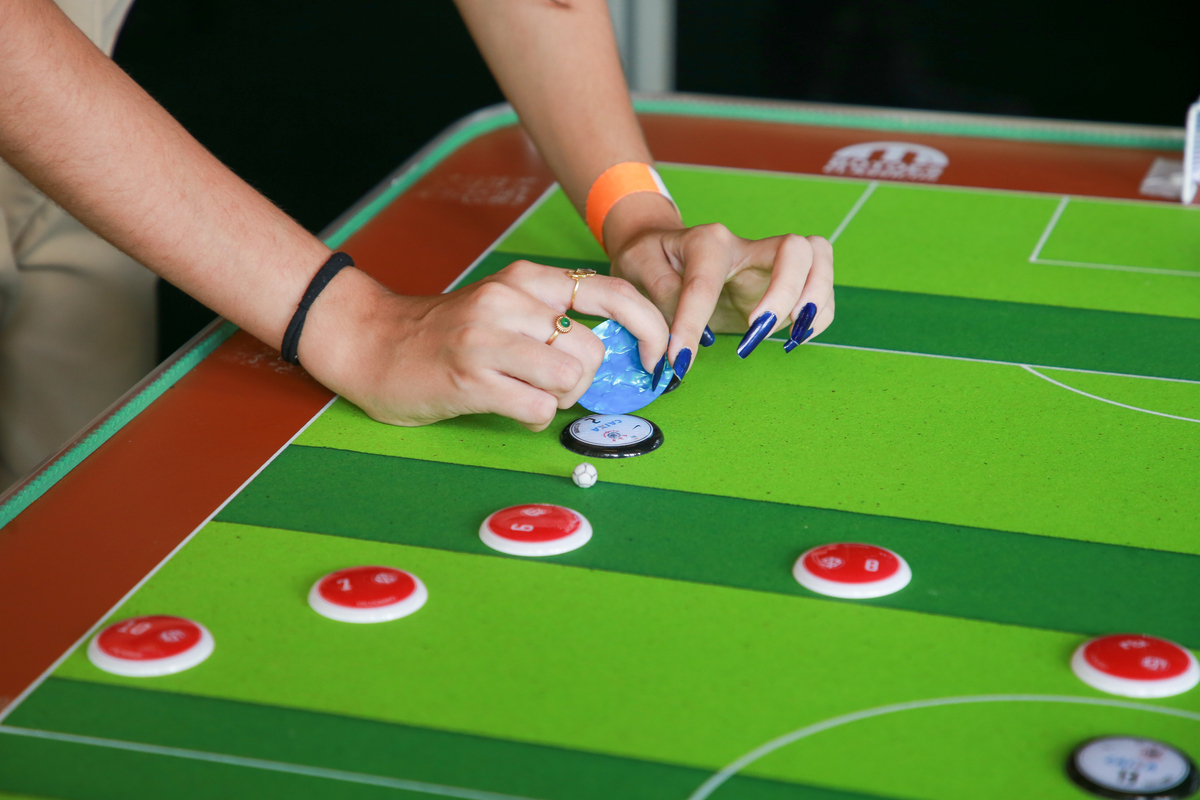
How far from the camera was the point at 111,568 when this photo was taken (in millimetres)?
1098

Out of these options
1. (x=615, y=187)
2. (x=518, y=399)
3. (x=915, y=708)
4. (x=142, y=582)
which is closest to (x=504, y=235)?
(x=615, y=187)

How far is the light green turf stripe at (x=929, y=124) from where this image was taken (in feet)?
7.17

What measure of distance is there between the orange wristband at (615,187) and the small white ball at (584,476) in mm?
584

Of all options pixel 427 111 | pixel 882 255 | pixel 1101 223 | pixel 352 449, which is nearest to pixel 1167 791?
pixel 352 449

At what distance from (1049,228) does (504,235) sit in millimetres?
811

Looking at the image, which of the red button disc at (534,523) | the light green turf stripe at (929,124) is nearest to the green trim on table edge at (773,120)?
the light green turf stripe at (929,124)

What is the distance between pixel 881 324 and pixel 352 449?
69 centimetres

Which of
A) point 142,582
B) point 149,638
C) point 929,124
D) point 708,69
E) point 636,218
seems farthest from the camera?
point 708,69

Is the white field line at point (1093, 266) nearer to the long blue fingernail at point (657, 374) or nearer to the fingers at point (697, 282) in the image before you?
the fingers at point (697, 282)

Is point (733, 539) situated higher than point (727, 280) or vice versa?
point (727, 280)

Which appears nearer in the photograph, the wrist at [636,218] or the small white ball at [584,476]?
the small white ball at [584,476]

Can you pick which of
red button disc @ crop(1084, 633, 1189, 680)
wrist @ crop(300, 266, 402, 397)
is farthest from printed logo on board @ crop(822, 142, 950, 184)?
red button disc @ crop(1084, 633, 1189, 680)

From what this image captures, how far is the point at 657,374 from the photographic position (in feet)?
4.35

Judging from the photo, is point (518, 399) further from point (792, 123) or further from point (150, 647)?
point (792, 123)
